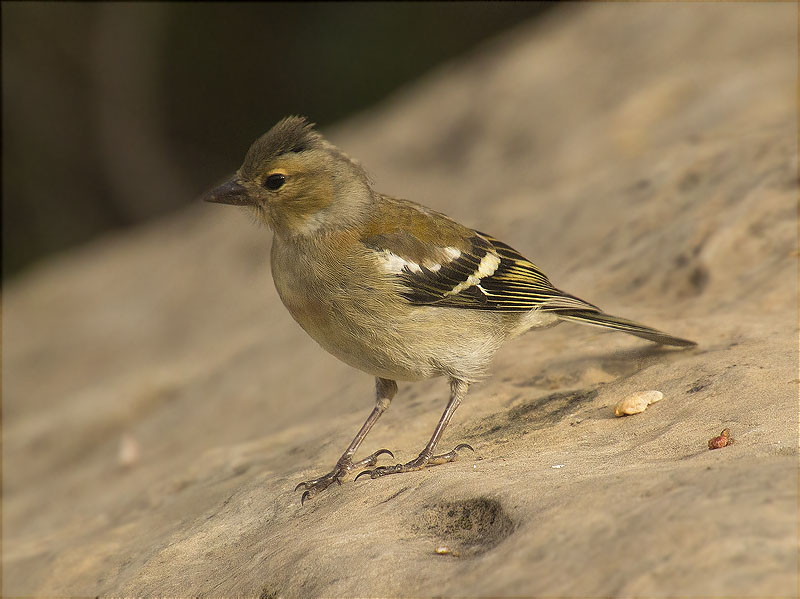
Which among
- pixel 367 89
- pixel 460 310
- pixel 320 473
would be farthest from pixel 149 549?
pixel 367 89

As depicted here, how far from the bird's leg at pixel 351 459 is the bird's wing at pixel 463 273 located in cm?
58

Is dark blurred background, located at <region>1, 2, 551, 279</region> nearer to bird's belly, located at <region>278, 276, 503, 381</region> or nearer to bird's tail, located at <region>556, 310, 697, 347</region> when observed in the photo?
bird's tail, located at <region>556, 310, 697, 347</region>

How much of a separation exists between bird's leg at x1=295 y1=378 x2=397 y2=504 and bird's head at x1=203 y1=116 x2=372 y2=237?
877mm

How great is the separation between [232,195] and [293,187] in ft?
1.01

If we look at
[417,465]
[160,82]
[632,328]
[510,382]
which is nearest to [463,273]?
[510,382]

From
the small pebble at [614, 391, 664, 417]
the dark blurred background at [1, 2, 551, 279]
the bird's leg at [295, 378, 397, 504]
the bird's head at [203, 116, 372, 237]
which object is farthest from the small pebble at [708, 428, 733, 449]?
the dark blurred background at [1, 2, 551, 279]

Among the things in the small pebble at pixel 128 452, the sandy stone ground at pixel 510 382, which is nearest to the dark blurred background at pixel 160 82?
the sandy stone ground at pixel 510 382

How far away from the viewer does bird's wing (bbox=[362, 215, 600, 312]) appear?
441cm

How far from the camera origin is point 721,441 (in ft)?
11.2

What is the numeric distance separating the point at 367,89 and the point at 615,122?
281 inches

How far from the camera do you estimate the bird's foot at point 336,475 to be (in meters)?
4.12

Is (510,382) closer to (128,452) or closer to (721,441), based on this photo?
(721,441)

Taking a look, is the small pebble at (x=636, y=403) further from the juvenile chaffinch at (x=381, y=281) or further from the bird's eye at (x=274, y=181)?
the bird's eye at (x=274, y=181)

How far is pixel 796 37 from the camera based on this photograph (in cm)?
854
